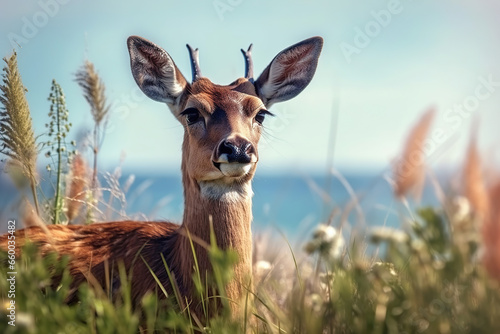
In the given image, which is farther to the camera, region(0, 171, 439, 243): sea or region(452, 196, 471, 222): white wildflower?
region(0, 171, 439, 243): sea

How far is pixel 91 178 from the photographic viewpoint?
5902 mm

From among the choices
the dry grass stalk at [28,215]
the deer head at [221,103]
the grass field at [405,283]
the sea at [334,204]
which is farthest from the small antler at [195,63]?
the grass field at [405,283]

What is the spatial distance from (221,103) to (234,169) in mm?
672

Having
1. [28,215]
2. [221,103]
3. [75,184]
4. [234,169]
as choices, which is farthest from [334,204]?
[75,184]

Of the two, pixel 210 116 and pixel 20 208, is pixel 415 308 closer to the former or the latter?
pixel 210 116

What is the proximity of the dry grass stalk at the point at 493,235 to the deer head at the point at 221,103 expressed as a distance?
197cm

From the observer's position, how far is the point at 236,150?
3.85 metres

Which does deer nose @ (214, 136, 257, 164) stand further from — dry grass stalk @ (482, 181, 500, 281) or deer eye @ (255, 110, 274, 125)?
dry grass stalk @ (482, 181, 500, 281)

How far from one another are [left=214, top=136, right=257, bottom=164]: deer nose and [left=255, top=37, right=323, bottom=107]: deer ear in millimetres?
1076

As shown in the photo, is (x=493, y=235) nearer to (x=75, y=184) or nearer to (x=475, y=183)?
(x=475, y=183)

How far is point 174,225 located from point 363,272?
2.55 meters

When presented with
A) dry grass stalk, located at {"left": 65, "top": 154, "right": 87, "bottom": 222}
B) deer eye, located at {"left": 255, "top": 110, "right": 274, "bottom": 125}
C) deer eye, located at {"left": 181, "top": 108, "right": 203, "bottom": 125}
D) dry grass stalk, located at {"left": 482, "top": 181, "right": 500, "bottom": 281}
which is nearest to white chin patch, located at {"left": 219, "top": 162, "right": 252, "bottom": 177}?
deer eye, located at {"left": 181, "top": 108, "right": 203, "bottom": 125}

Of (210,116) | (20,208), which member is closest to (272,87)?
(210,116)

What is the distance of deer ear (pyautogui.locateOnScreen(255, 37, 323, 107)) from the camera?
4898mm
